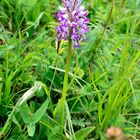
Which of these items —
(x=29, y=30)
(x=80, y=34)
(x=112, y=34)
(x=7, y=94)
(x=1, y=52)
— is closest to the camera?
(x=80, y=34)

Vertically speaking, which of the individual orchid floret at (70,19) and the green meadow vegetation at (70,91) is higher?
the individual orchid floret at (70,19)

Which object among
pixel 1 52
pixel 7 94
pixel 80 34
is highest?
pixel 80 34

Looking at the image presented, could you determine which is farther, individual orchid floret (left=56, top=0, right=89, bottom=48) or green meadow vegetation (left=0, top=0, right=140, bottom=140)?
green meadow vegetation (left=0, top=0, right=140, bottom=140)

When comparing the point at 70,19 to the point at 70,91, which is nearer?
the point at 70,19

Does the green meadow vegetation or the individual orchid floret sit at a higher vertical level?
the individual orchid floret

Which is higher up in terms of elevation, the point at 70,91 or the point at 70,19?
the point at 70,19

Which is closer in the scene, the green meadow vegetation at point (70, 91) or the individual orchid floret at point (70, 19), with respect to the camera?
the individual orchid floret at point (70, 19)

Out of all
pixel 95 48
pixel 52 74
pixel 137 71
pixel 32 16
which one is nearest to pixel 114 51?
pixel 95 48

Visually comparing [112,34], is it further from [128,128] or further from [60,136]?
[60,136]
